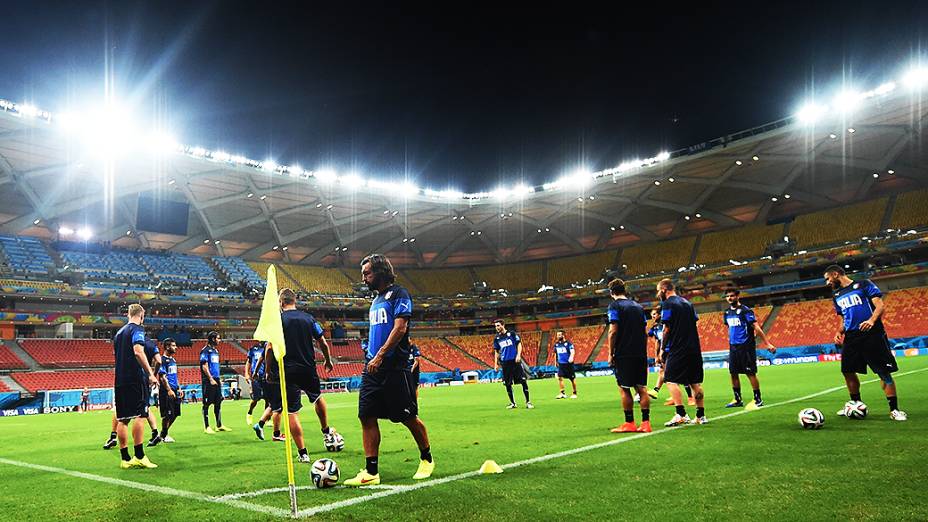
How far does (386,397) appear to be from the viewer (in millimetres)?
5488

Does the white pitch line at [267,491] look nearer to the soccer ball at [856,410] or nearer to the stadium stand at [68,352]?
the soccer ball at [856,410]

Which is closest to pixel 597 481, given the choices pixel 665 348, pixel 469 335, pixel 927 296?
pixel 665 348

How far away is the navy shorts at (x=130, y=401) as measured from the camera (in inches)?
289

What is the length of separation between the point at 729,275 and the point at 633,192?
11849 mm

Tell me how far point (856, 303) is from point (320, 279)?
57.9m

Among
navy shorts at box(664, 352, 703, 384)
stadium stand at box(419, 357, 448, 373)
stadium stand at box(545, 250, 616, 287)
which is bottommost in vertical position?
stadium stand at box(419, 357, 448, 373)

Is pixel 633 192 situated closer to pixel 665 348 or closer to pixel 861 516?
pixel 665 348

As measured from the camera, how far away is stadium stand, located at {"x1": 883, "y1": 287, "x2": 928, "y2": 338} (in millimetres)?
39031

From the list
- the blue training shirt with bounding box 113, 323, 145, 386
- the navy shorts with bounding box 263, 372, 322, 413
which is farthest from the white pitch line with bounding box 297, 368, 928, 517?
the blue training shirt with bounding box 113, 323, 145, 386

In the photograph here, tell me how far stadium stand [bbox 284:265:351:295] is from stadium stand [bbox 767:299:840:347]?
4174 centimetres

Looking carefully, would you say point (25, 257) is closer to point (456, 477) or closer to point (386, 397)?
point (386, 397)

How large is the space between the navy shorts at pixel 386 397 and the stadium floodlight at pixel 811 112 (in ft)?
138

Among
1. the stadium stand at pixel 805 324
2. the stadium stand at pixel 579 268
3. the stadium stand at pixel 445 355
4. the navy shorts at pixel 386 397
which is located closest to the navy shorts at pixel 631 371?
the navy shorts at pixel 386 397

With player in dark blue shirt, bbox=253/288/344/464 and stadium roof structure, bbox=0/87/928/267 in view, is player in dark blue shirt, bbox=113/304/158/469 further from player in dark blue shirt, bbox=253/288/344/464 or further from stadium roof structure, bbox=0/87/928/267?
stadium roof structure, bbox=0/87/928/267
